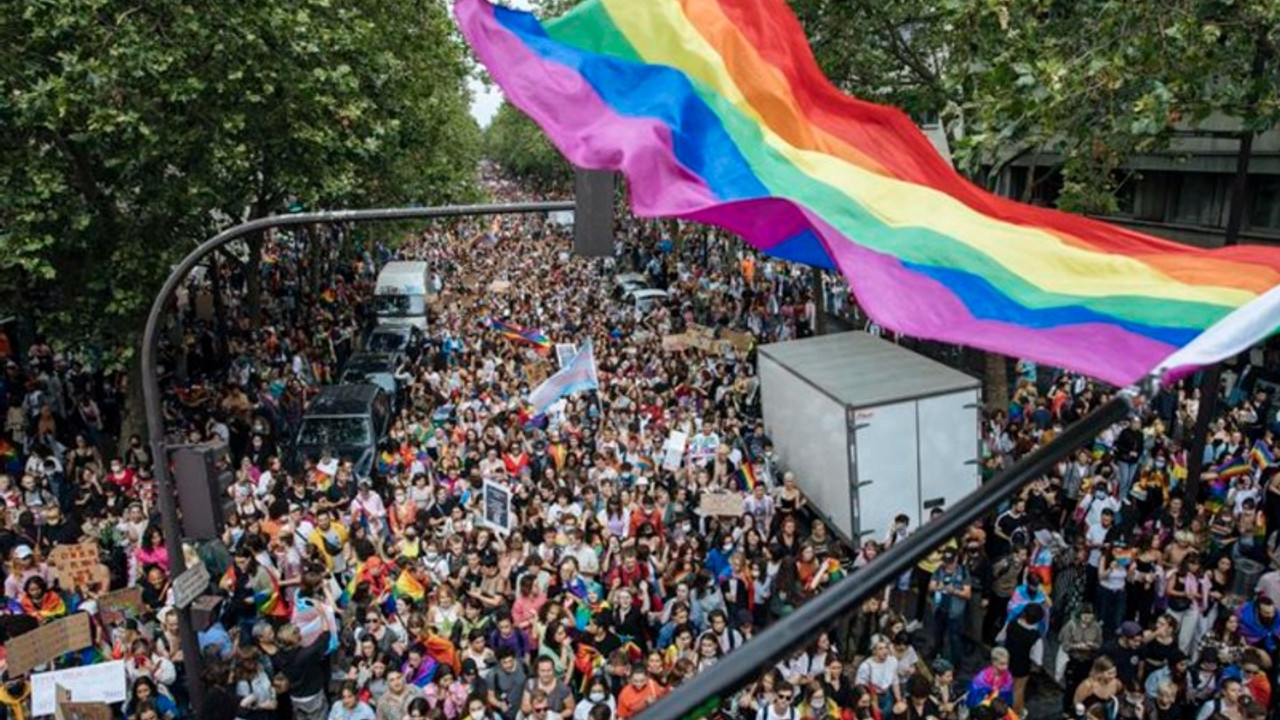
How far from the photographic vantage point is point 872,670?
927 cm

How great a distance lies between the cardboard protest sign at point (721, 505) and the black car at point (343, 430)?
6.56 metres

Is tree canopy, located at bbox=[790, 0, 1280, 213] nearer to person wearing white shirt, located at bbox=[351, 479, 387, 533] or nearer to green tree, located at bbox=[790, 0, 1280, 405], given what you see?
green tree, located at bbox=[790, 0, 1280, 405]

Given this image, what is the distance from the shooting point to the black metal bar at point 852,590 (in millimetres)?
1998

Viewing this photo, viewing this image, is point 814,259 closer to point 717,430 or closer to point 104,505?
point 717,430

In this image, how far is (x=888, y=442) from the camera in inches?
539

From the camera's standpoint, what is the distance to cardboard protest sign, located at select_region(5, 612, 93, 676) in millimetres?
9102

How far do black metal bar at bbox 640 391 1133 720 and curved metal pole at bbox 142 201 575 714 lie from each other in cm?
559

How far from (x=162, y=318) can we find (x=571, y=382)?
27.6 feet

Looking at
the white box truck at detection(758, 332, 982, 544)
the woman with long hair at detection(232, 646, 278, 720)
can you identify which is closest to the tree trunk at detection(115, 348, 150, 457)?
the woman with long hair at detection(232, 646, 278, 720)

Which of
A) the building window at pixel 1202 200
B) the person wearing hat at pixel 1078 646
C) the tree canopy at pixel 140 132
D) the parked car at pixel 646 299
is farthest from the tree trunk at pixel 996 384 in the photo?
the parked car at pixel 646 299

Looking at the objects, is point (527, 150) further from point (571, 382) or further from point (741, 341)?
point (571, 382)

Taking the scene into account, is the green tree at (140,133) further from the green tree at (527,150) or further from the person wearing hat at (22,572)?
the person wearing hat at (22,572)

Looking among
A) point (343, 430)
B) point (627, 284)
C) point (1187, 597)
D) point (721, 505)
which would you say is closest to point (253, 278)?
point (343, 430)

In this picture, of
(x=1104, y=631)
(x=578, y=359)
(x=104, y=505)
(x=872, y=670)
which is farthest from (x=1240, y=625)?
(x=104, y=505)
